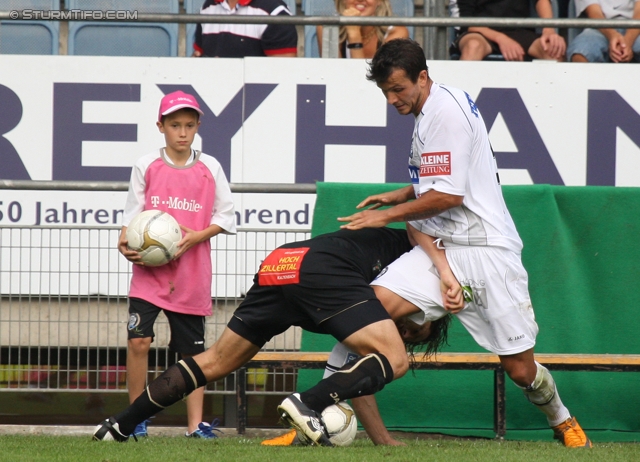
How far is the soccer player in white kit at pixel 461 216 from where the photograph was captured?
4547 mm

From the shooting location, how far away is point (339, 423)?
425 centimetres

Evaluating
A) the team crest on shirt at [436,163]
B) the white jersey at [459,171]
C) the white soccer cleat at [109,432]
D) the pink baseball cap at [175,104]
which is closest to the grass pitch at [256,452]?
the white soccer cleat at [109,432]

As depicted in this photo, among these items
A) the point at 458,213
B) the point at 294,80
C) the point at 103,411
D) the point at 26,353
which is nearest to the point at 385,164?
the point at 294,80

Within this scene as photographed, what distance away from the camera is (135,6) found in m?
8.94

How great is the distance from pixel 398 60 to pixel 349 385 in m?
1.63

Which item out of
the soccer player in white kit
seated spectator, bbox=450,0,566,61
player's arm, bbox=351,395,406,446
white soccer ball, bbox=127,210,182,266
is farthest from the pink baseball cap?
seated spectator, bbox=450,0,566,61

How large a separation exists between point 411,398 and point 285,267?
2.07 m

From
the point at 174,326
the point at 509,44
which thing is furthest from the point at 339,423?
the point at 509,44

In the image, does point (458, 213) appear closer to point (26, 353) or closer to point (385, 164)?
point (385, 164)

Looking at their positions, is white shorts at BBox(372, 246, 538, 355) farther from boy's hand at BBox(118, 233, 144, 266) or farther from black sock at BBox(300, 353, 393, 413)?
boy's hand at BBox(118, 233, 144, 266)

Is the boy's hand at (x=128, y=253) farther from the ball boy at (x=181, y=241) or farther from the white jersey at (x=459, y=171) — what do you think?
the white jersey at (x=459, y=171)

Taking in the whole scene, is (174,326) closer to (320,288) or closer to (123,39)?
(320,288)

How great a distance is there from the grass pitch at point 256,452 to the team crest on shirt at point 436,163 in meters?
1.34

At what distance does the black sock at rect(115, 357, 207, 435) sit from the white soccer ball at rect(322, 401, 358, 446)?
747 mm
